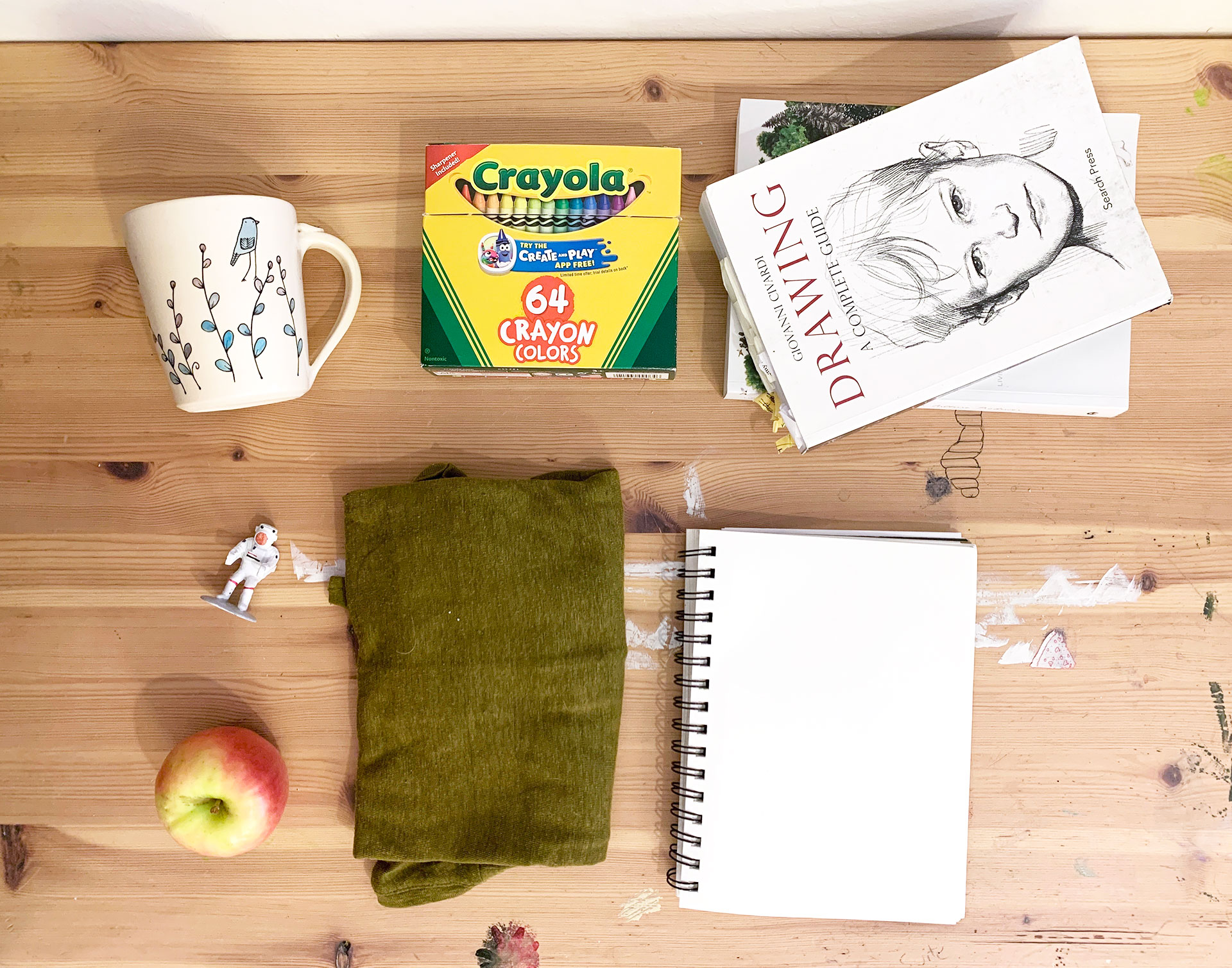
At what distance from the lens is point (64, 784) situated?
0.64 m

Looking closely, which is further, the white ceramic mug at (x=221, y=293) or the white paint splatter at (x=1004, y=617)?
the white paint splatter at (x=1004, y=617)

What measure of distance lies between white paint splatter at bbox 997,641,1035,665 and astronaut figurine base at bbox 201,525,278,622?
62 cm

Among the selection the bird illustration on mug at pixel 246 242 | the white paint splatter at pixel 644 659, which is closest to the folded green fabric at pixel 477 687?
the white paint splatter at pixel 644 659

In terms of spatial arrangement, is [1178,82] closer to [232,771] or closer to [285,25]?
[285,25]

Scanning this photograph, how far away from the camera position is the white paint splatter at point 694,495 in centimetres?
64

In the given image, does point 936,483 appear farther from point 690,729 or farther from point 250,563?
point 250,563

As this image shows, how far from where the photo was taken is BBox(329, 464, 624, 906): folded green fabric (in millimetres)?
602

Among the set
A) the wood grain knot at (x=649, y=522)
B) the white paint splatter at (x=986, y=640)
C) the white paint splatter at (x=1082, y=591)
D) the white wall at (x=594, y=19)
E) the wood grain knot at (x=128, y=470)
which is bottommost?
the white paint splatter at (x=986, y=640)

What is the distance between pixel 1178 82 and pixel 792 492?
0.46 metres

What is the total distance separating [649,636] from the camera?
2.13 ft

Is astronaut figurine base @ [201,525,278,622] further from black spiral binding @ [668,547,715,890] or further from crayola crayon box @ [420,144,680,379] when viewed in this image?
black spiral binding @ [668,547,715,890]

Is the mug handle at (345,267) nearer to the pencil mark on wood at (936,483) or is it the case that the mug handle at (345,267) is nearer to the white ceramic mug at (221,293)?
the white ceramic mug at (221,293)

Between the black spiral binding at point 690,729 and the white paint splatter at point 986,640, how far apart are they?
23 cm

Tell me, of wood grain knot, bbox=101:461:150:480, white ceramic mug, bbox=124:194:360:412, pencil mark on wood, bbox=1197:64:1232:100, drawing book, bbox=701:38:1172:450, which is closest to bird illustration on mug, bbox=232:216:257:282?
white ceramic mug, bbox=124:194:360:412
